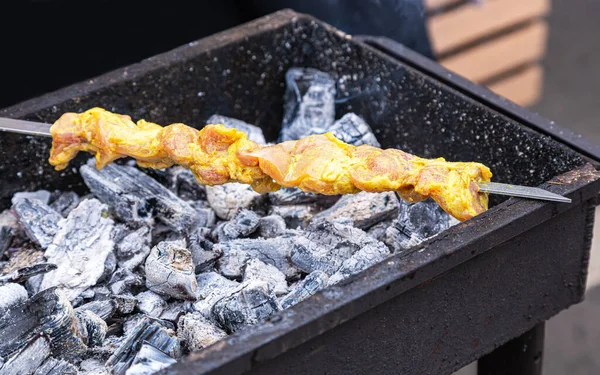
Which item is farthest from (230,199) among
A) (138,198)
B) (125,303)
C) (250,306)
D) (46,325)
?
(46,325)

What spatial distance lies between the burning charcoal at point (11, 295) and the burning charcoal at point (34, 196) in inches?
16.5

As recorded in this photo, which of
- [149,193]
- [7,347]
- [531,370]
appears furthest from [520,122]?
[7,347]

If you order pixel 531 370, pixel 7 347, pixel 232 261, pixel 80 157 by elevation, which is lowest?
pixel 531 370

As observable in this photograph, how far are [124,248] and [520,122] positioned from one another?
1.18 m

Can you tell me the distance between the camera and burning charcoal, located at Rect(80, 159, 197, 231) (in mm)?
2373

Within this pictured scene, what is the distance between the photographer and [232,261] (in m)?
2.20

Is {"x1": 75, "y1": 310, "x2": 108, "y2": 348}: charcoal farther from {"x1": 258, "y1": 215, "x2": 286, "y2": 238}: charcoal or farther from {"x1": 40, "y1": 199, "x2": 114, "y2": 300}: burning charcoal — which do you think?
{"x1": 258, "y1": 215, "x2": 286, "y2": 238}: charcoal

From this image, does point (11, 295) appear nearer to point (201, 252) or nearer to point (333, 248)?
point (201, 252)

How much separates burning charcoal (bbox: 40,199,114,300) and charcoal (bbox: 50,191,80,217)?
12 centimetres

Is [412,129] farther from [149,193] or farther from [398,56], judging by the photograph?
[149,193]

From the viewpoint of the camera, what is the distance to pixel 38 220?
7.72ft

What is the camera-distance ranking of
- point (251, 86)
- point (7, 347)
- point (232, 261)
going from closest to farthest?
1. point (7, 347)
2. point (232, 261)
3. point (251, 86)

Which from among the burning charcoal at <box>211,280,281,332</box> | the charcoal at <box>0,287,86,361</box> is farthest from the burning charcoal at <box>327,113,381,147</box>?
the charcoal at <box>0,287,86,361</box>

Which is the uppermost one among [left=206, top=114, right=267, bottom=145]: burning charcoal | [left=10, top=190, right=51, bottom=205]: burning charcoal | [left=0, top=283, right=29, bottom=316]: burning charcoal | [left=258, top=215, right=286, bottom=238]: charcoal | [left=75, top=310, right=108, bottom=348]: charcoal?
[left=206, top=114, right=267, bottom=145]: burning charcoal
